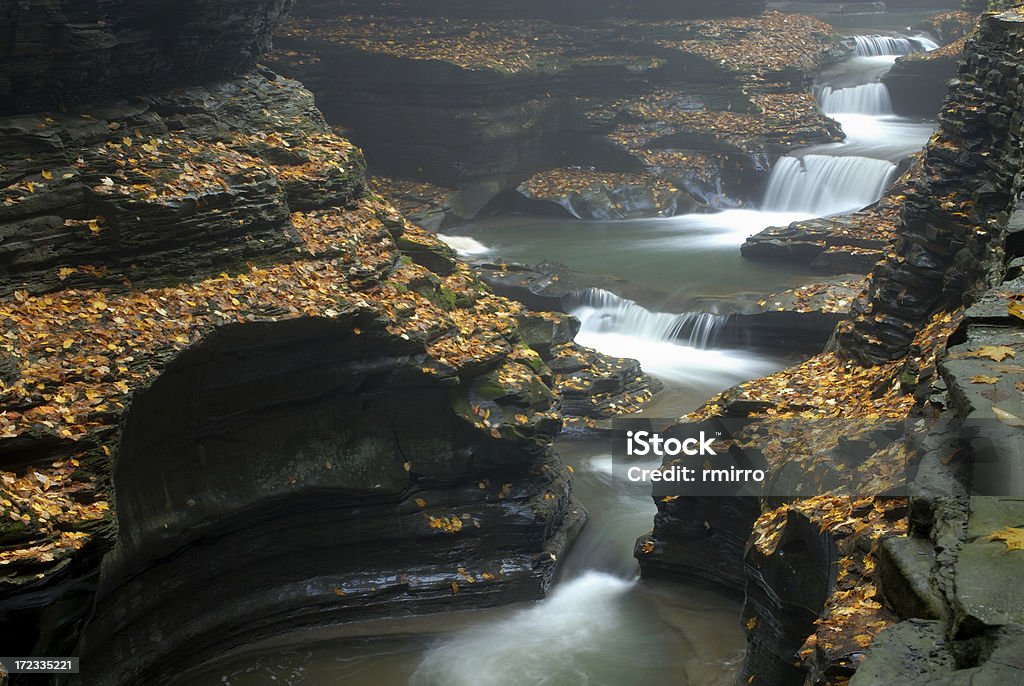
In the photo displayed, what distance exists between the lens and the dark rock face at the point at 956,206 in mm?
10227

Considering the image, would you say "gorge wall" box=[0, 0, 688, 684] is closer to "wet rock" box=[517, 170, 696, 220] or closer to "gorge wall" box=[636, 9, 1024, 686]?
"gorge wall" box=[636, 9, 1024, 686]

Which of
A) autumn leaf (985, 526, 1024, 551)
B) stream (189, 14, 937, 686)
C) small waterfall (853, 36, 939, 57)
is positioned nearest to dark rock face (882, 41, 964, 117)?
stream (189, 14, 937, 686)

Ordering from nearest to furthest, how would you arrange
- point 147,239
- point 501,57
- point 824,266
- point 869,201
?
point 147,239 → point 824,266 → point 869,201 → point 501,57

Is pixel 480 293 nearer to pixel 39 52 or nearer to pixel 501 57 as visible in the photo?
pixel 39 52

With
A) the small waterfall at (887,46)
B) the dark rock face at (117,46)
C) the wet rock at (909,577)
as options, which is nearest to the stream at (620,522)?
the wet rock at (909,577)

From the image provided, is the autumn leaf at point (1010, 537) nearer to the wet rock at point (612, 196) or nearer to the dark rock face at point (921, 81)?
the wet rock at point (612, 196)

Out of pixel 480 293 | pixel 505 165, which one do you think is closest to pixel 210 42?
pixel 480 293

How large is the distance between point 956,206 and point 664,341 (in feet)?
25.4

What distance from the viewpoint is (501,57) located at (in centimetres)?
2617

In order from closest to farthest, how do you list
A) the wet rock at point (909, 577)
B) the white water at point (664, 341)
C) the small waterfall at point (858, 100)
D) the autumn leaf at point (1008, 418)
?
the wet rock at point (909, 577)
the autumn leaf at point (1008, 418)
the white water at point (664, 341)
the small waterfall at point (858, 100)

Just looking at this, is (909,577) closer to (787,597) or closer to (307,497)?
(787,597)

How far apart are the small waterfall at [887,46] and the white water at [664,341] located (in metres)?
17.1

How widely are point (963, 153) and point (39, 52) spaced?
9.86 m

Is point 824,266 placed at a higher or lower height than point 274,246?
lower
